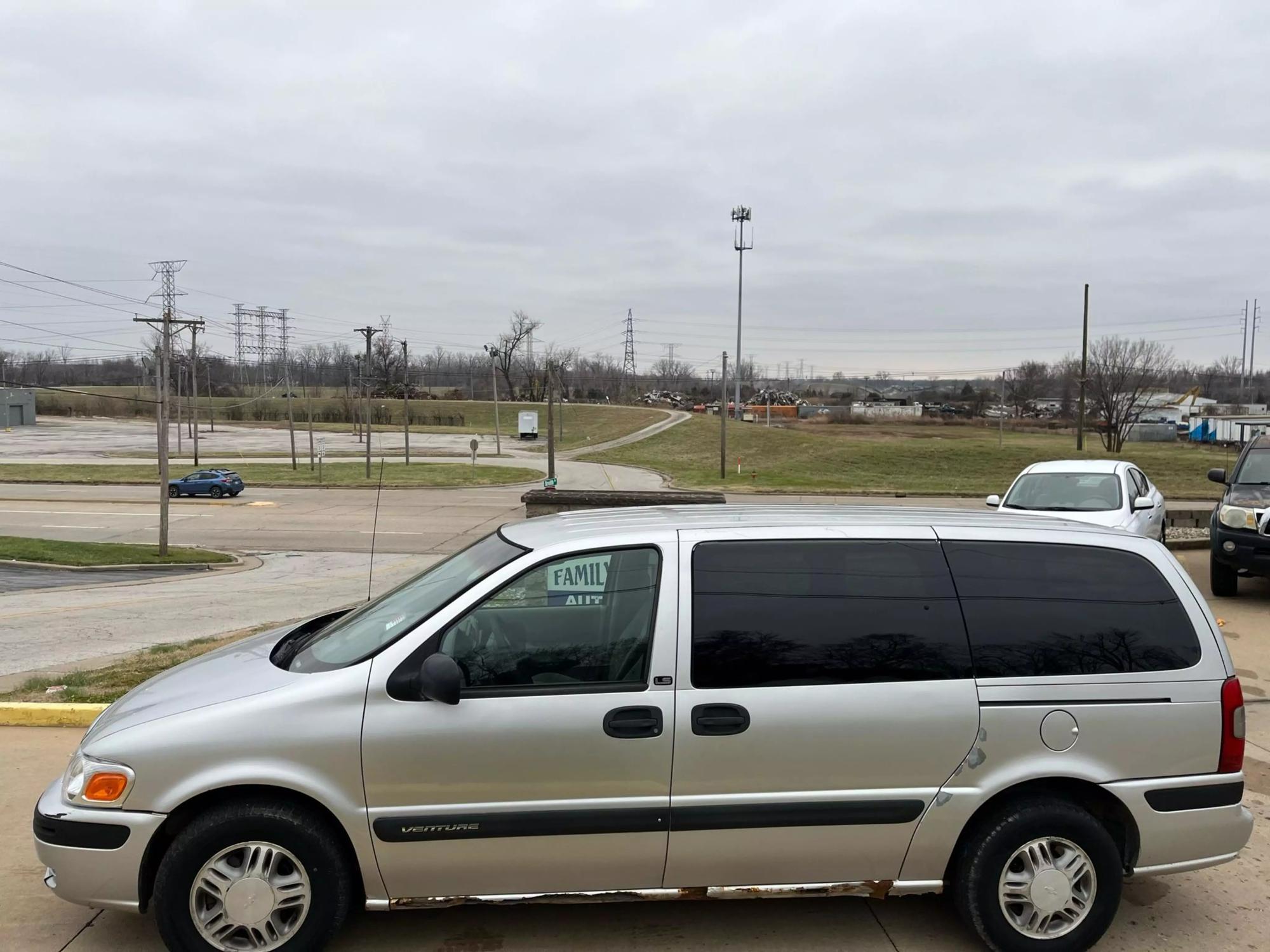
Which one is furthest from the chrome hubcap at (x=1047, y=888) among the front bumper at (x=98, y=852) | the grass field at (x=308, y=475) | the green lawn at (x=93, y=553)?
the grass field at (x=308, y=475)

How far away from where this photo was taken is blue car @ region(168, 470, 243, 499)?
127 feet

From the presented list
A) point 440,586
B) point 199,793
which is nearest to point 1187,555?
point 440,586

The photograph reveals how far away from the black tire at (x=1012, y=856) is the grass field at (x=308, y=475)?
3869 centimetres

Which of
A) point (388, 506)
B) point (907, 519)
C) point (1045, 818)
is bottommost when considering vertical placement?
point (388, 506)

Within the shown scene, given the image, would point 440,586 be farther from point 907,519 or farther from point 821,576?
point 907,519

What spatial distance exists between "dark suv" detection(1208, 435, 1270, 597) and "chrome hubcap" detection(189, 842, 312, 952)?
10.6m

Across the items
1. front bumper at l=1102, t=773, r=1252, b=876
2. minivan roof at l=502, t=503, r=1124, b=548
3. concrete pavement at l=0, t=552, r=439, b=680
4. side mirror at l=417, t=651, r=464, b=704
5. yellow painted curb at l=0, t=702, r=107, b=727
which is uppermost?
minivan roof at l=502, t=503, r=1124, b=548

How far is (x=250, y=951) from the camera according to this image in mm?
3340

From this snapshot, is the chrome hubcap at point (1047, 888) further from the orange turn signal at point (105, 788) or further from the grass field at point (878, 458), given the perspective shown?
the grass field at point (878, 458)

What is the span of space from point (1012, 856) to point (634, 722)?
61.6 inches

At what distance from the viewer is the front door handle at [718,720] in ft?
11.1

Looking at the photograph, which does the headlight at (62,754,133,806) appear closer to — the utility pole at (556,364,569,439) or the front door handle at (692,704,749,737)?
the front door handle at (692,704,749,737)

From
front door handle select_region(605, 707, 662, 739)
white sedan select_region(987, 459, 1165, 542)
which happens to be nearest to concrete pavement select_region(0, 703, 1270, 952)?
front door handle select_region(605, 707, 662, 739)

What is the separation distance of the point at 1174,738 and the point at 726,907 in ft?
6.40
